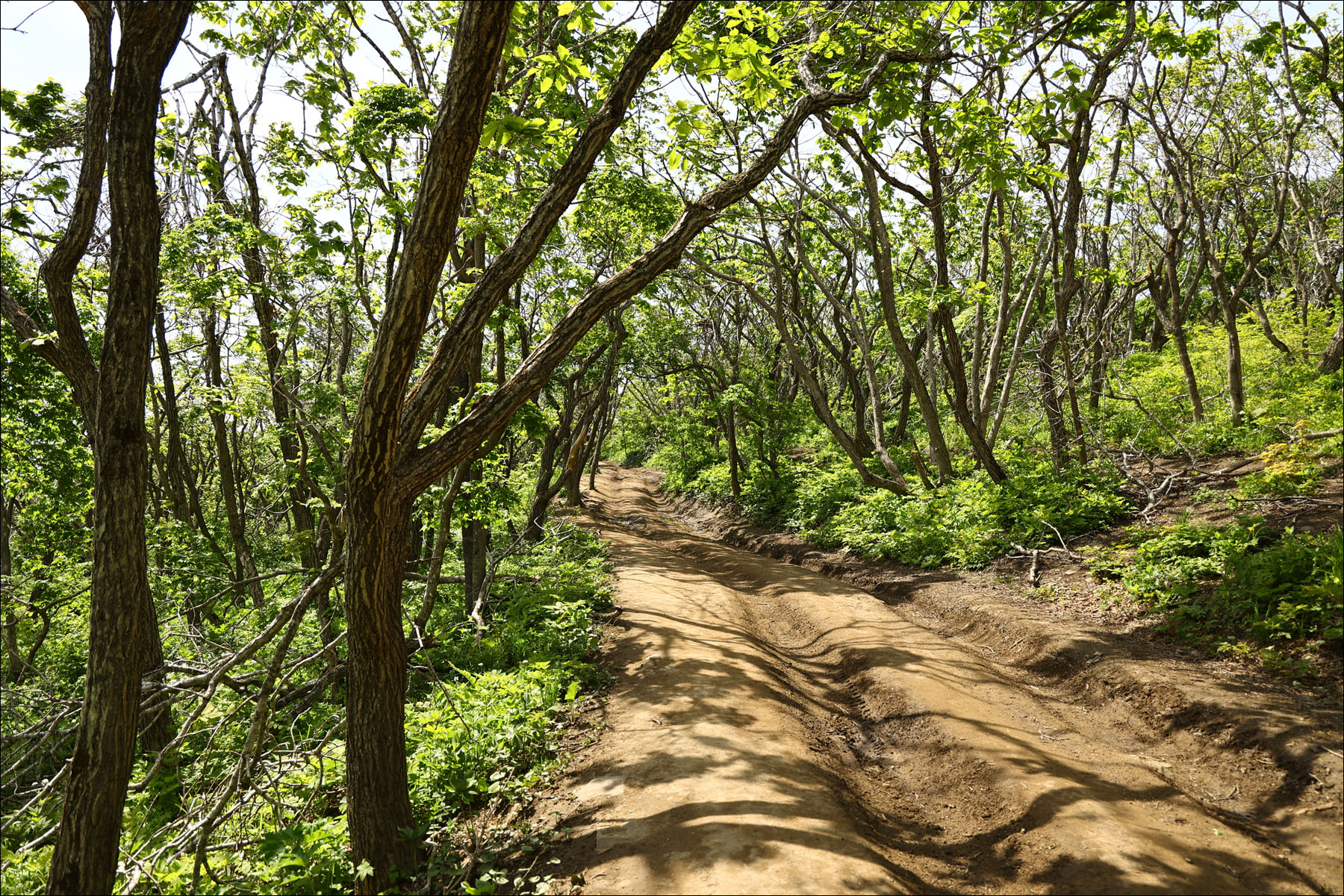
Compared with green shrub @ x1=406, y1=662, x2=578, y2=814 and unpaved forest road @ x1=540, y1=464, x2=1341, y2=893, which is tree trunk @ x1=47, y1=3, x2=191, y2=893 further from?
unpaved forest road @ x1=540, y1=464, x2=1341, y2=893

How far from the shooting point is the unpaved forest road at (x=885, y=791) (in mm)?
4055

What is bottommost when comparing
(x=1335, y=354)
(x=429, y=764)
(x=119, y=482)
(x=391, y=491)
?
(x=429, y=764)

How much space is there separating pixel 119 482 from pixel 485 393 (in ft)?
7.68

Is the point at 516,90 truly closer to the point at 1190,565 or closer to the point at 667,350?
the point at 1190,565

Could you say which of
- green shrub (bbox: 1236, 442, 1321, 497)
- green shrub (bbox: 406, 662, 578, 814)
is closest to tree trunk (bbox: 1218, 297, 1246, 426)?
green shrub (bbox: 1236, 442, 1321, 497)

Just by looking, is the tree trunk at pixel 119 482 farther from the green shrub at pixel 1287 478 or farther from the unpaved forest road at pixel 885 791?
the green shrub at pixel 1287 478

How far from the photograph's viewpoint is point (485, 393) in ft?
17.6

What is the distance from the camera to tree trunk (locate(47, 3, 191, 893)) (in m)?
3.48

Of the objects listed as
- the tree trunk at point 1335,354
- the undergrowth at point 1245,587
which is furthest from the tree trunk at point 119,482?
the tree trunk at point 1335,354

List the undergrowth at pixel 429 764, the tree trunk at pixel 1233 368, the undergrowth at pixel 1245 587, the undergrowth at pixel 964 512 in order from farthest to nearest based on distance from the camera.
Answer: the tree trunk at pixel 1233 368 → the undergrowth at pixel 964 512 → the undergrowth at pixel 1245 587 → the undergrowth at pixel 429 764

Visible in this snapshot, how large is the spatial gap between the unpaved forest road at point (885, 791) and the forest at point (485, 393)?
79 centimetres

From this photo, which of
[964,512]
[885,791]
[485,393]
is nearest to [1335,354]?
[964,512]

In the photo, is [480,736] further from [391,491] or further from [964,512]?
[964,512]

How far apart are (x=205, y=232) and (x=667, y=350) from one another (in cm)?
1401
